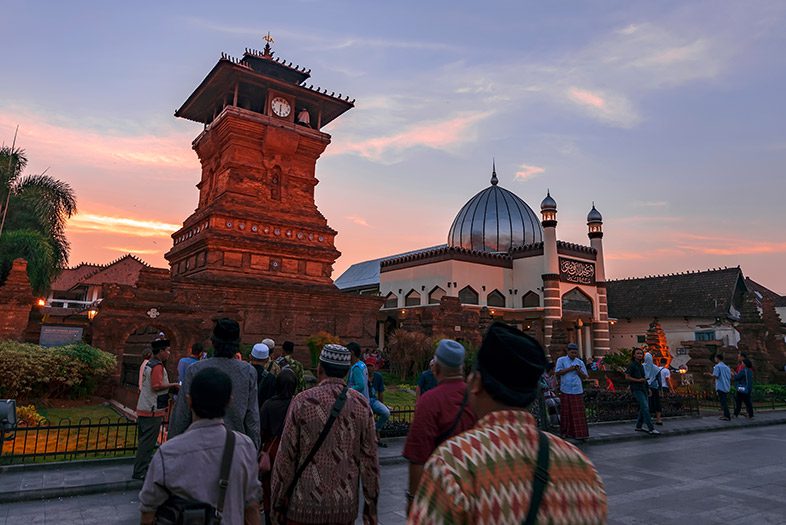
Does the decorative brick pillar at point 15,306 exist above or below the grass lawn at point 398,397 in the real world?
above

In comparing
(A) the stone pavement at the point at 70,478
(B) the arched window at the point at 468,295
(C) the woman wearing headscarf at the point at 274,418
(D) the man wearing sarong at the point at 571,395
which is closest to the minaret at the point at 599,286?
(B) the arched window at the point at 468,295

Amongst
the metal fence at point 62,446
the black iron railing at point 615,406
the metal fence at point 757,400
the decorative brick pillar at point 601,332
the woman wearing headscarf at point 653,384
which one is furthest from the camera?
the decorative brick pillar at point 601,332

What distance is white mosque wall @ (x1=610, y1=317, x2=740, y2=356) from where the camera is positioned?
1318 inches

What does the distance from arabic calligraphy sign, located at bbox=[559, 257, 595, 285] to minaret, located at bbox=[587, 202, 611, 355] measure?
0.61 m

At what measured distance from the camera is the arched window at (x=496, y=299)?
3380 cm

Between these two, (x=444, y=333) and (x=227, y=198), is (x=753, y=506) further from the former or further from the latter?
(x=227, y=198)

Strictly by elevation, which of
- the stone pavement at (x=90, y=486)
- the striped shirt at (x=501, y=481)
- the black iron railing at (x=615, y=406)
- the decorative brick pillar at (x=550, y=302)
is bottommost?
the stone pavement at (x=90, y=486)

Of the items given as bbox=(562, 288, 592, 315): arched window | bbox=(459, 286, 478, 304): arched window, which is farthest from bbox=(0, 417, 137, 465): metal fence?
bbox=(562, 288, 592, 315): arched window

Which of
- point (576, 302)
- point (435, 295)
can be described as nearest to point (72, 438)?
point (435, 295)

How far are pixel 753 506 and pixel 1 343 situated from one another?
15.8m

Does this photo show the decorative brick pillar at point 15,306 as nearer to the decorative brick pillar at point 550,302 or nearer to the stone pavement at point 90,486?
the stone pavement at point 90,486

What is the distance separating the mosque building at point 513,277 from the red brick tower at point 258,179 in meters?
8.64

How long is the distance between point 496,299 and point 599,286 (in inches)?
311

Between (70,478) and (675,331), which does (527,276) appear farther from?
(70,478)
